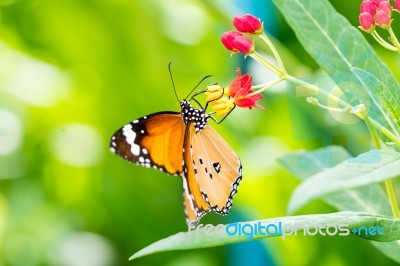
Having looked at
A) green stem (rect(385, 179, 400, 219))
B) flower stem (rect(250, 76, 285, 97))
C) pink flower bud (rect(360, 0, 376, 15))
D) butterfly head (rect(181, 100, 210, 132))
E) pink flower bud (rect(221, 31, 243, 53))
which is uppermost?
butterfly head (rect(181, 100, 210, 132))

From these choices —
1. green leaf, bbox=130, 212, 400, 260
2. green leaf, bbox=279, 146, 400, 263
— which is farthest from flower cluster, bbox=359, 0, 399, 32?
green leaf, bbox=279, 146, 400, 263

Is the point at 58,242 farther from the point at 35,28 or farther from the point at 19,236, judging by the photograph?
the point at 35,28

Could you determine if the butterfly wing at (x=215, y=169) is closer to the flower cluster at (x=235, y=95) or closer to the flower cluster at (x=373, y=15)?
the flower cluster at (x=235, y=95)

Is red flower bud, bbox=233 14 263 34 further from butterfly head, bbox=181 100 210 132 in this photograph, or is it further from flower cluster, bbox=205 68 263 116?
butterfly head, bbox=181 100 210 132

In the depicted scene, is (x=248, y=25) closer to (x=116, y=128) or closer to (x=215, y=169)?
(x=215, y=169)

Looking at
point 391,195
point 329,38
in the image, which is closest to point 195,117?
point 329,38

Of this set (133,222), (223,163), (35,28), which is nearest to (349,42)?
(223,163)

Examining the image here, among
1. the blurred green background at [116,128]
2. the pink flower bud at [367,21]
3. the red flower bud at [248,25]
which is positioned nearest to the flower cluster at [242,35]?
the red flower bud at [248,25]
